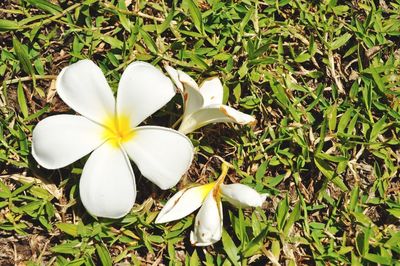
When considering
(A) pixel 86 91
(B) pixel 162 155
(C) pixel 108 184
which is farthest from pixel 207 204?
(A) pixel 86 91

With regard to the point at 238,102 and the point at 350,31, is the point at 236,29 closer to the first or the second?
the point at 238,102

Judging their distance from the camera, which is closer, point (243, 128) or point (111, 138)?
point (111, 138)

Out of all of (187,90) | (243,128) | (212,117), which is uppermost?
(187,90)

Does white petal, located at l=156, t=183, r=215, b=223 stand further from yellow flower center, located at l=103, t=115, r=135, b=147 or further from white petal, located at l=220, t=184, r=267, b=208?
yellow flower center, located at l=103, t=115, r=135, b=147

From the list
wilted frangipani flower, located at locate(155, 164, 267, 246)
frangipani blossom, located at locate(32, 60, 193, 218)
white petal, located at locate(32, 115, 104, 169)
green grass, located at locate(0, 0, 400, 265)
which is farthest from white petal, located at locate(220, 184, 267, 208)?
white petal, located at locate(32, 115, 104, 169)

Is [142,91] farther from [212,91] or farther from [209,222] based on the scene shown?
[209,222]

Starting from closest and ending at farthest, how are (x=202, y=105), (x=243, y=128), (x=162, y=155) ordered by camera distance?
(x=162, y=155), (x=202, y=105), (x=243, y=128)
